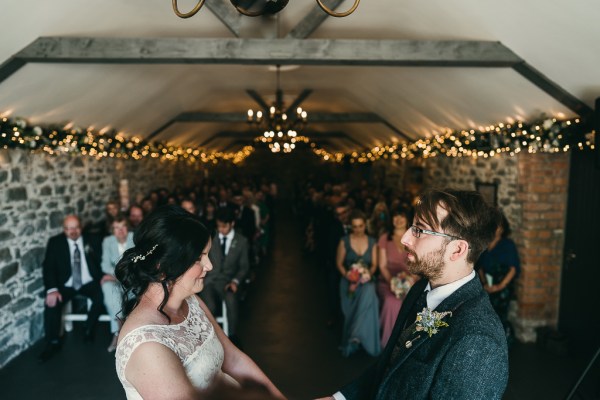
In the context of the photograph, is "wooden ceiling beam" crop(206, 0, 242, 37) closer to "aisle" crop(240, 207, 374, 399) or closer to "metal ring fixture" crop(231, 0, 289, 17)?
"metal ring fixture" crop(231, 0, 289, 17)

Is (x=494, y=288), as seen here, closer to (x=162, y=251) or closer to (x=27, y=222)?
(x=162, y=251)

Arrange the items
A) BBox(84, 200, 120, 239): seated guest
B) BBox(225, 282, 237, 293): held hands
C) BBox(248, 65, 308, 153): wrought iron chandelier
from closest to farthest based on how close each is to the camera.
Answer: BBox(225, 282, 237, 293): held hands, BBox(84, 200, 120, 239): seated guest, BBox(248, 65, 308, 153): wrought iron chandelier

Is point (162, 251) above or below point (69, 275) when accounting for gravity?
above

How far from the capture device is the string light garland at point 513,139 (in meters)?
4.60

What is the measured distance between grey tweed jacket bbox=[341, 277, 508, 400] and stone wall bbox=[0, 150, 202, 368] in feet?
14.9

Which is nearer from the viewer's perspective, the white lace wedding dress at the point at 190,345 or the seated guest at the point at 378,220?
the white lace wedding dress at the point at 190,345

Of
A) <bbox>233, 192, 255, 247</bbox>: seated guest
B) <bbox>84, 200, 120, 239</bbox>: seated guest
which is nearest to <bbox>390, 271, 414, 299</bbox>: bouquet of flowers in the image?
<bbox>233, 192, 255, 247</bbox>: seated guest

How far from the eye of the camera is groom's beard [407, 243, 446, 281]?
66.2 inches

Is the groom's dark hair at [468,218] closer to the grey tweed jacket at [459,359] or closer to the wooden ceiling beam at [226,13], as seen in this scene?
the grey tweed jacket at [459,359]

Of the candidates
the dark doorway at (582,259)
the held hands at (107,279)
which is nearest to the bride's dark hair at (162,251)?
the held hands at (107,279)

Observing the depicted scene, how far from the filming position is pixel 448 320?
1.56m

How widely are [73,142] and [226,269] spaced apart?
107 inches

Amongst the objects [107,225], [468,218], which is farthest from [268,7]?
[107,225]

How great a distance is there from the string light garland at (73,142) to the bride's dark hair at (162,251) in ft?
11.6
